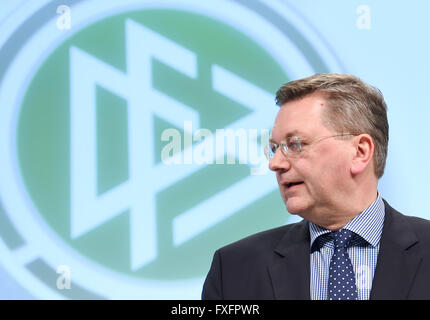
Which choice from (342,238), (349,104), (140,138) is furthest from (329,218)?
(140,138)

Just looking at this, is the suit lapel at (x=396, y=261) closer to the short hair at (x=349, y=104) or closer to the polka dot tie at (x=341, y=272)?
the polka dot tie at (x=341, y=272)

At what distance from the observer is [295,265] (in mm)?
1859

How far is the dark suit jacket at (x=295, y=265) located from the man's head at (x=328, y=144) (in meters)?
0.12

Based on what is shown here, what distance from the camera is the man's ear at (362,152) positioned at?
1916mm

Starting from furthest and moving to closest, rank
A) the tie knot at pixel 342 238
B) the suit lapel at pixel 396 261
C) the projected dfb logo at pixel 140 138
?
1. the projected dfb logo at pixel 140 138
2. the tie knot at pixel 342 238
3. the suit lapel at pixel 396 261

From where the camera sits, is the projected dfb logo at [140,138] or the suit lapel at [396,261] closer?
the suit lapel at [396,261]

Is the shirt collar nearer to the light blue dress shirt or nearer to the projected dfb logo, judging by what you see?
the light blue dress shirt

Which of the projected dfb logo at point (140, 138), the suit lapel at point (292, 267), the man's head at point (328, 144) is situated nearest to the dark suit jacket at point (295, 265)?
the suit lapel at point (292, 267)

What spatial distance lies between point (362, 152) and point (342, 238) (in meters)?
0.28

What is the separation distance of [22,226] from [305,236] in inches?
60.7

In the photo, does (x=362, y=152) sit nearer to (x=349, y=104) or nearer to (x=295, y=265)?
(x=349, y=104)

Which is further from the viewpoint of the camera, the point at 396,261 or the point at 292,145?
the point at 292,145

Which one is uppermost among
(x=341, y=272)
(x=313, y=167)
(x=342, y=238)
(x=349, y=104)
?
(x=349, y=104)

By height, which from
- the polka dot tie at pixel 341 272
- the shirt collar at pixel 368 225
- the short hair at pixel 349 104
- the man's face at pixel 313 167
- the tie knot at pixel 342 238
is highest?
the short hair at pixel 349 104
